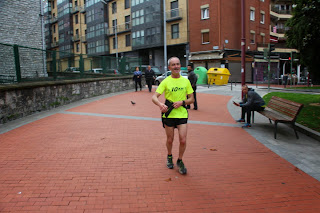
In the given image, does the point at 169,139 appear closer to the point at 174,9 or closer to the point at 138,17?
the point at 174,9

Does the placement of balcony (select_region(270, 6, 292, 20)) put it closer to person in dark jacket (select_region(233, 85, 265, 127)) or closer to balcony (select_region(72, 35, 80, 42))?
balcony (select_region(72, 35, 80, 42))

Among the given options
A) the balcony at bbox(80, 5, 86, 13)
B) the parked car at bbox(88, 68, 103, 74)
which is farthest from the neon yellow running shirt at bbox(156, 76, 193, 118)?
the balcony at bbox(80, 5, 86, 13)

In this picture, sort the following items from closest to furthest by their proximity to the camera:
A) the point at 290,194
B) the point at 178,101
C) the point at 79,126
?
the point at 290,194, the point at 178,101, the point at 79,126

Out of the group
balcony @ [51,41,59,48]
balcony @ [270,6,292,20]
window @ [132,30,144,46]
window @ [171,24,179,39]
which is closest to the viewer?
window @ [171,24,179,39]

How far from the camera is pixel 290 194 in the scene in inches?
143

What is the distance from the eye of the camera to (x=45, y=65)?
11.1 metres

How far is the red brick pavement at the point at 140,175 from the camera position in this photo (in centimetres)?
332

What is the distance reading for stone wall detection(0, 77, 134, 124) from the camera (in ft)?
26.6

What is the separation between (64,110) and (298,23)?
8.79m

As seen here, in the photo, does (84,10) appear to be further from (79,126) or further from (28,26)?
(79,126)

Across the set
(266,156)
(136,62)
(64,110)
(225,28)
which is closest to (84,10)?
(225,28)

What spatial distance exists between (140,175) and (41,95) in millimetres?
7157

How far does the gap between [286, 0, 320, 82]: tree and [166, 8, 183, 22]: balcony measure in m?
25.2

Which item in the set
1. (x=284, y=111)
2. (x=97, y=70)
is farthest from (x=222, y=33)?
(x=284, y=111)
